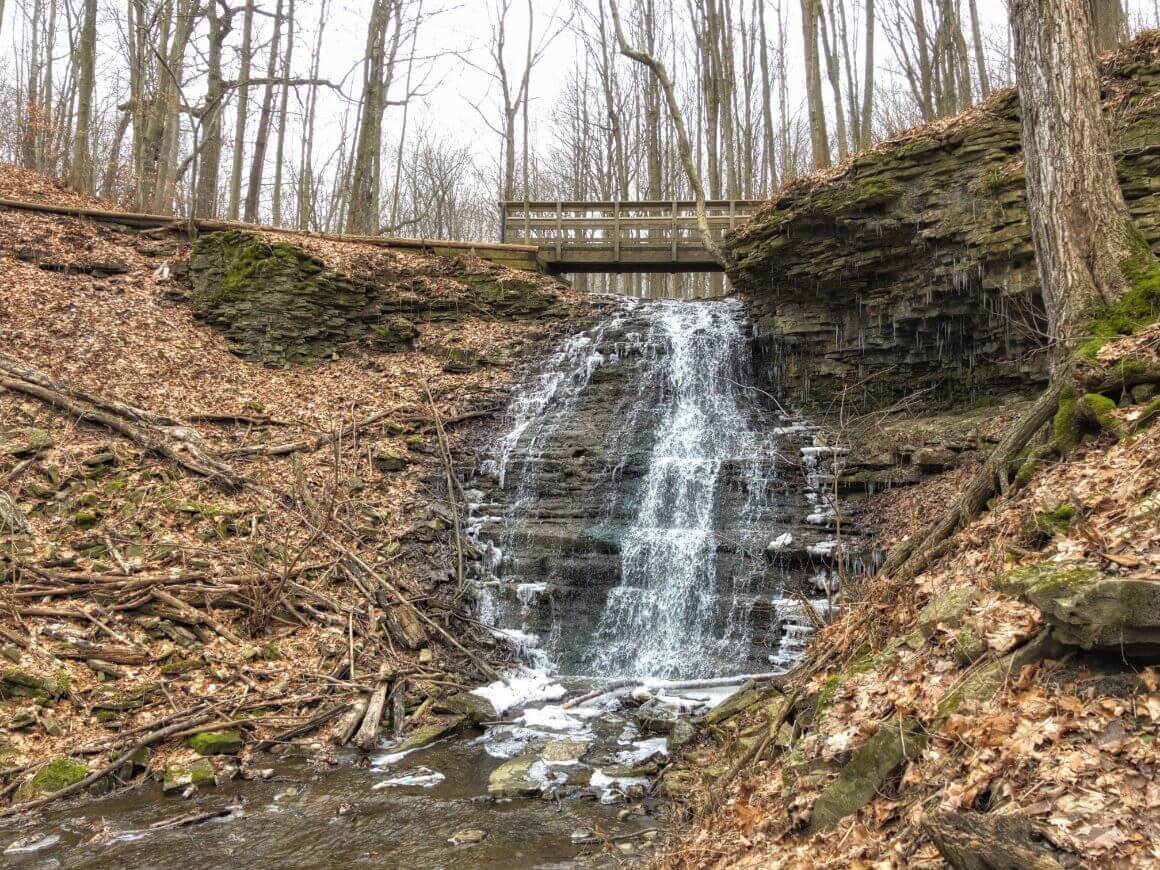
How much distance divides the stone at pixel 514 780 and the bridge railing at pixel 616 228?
44.0 feet

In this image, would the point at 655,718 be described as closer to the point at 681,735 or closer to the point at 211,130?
the point at 681,735

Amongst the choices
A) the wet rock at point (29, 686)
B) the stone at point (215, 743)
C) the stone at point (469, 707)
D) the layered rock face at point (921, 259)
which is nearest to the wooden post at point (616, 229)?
the layered rock face at point (921, 259)

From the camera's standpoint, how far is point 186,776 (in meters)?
5.96

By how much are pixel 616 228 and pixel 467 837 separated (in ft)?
48.1

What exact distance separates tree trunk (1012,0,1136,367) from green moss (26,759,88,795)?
8.42 metres

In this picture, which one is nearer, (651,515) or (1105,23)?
(651,515)

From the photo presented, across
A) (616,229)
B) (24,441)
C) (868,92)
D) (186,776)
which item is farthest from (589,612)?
(868,92)

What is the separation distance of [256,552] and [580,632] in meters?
4.09

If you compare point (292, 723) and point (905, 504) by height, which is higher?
point (905, 504)

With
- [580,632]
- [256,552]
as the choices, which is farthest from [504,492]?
[256,552]

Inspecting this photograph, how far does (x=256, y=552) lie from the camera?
8.85 meters

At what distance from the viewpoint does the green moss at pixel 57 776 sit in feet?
18.4

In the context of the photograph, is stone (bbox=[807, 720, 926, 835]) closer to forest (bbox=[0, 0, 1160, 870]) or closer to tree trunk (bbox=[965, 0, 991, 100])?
forest (bbox=[0, 0, 1160, 870])

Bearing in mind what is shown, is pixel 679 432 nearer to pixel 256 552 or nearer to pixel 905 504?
pixel 905 504
